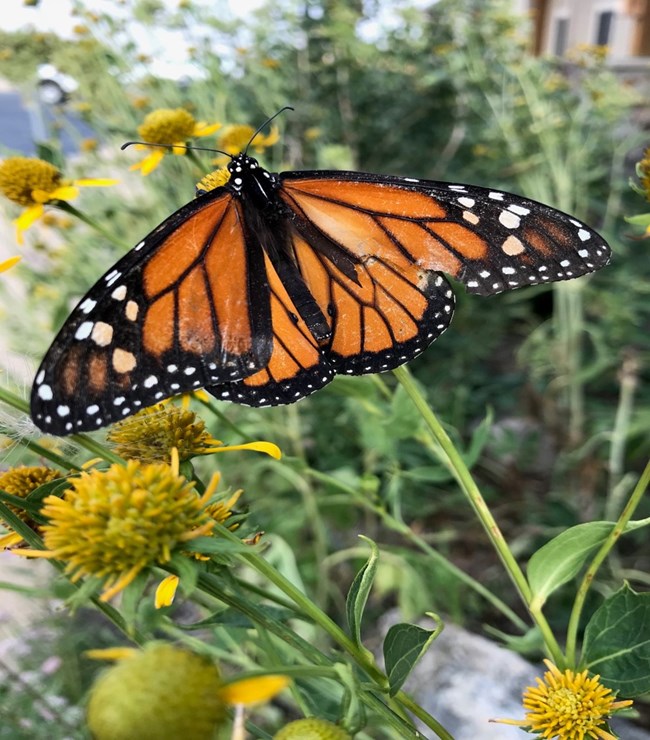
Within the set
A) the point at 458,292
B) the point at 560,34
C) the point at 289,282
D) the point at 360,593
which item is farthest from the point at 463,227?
the point at 560,34

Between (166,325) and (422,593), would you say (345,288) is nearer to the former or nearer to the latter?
(166,325)

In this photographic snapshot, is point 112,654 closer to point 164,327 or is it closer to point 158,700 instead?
point 158,700

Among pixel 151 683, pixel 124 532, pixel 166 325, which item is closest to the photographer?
pixel 151 683

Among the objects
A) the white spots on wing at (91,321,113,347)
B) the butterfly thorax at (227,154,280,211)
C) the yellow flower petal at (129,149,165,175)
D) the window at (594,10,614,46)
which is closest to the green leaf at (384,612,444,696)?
the white spots on wing at (91,321,113,347)

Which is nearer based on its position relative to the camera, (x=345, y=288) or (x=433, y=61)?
(x=345, y=288)

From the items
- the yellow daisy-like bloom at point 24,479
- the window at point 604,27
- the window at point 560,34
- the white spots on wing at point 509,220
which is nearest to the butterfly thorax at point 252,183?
the white spots on wing at point 509,220

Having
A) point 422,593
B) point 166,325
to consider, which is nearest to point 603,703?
point 166,325
